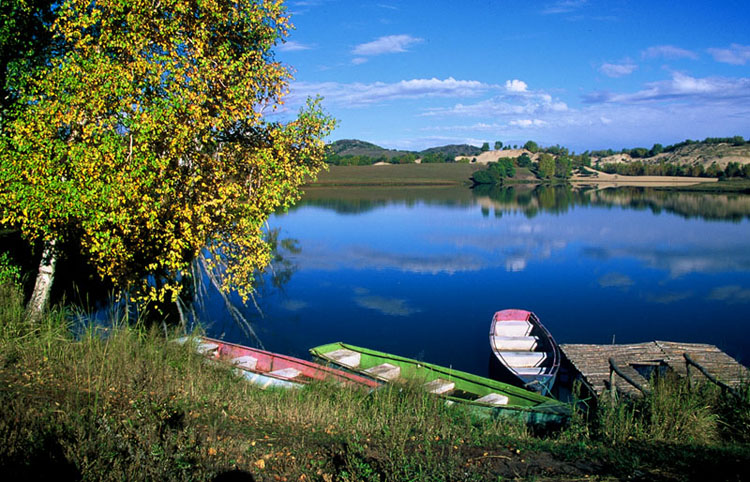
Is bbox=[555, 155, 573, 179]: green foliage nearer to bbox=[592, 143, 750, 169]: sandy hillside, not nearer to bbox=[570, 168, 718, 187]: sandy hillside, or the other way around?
bbox=[570, 168, 718, 187]: sandy hillside

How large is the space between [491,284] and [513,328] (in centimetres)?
1016

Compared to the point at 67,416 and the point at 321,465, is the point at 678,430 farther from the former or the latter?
the point at 67,416

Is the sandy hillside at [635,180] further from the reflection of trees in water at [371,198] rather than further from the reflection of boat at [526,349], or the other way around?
the reflection of boat at [526,349]

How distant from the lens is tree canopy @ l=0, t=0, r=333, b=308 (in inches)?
421

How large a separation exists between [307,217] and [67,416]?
5394 centimetres

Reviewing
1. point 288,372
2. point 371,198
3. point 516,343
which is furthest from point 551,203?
point 288,372

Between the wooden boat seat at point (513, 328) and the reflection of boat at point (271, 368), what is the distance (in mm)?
7990

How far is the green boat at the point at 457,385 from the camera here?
11.3 metres

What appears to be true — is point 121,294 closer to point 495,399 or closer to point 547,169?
point 495,399

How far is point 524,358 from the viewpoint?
16672 mm

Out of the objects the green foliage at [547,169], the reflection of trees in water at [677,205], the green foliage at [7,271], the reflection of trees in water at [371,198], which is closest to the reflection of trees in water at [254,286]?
the green foliage at [7,271]

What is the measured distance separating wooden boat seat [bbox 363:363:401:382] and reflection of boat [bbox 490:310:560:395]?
11.1ft

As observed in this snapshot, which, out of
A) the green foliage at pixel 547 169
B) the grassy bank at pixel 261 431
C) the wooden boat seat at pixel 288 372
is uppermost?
the green foliage at pixel 547 169

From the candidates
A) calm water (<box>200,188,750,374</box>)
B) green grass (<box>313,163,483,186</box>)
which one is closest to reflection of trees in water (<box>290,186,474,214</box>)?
green grass (<box>313,163,483,186</box>)
